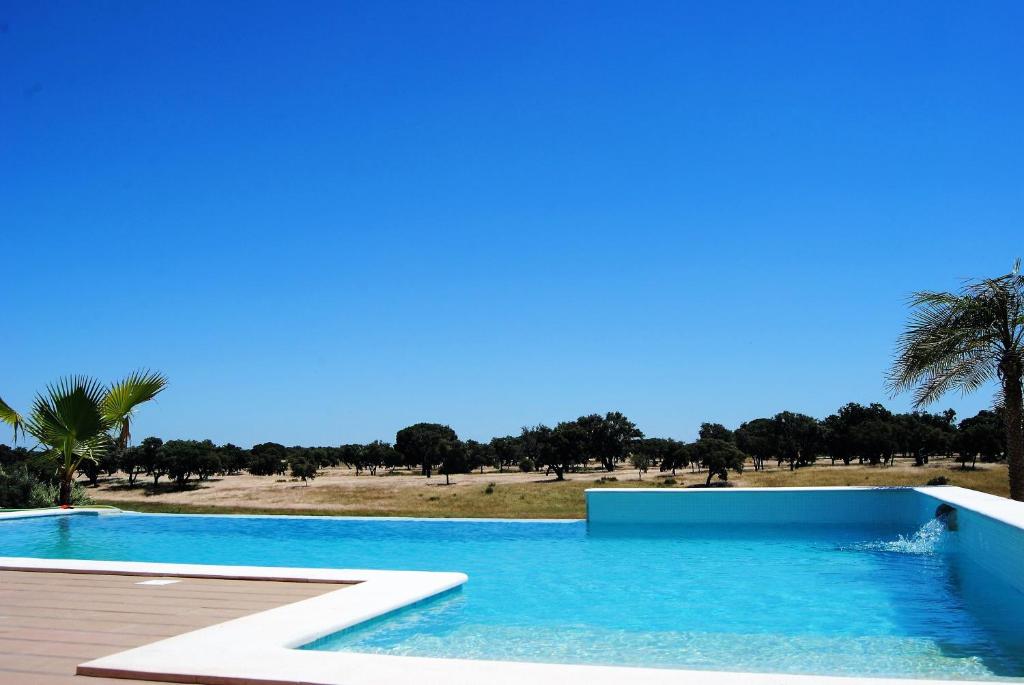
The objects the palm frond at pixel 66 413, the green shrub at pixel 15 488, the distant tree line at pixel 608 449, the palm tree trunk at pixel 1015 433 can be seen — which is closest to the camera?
the palm tree trunk at pixel 1015 433

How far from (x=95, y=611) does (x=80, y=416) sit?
11.6 meters

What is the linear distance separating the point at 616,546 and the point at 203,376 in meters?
20.4

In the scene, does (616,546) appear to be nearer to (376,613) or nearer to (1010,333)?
(376,613)

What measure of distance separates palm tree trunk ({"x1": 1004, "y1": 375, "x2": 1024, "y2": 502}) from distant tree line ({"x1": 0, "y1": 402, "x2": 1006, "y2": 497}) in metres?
22.9

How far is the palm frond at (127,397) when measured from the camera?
15219 mm

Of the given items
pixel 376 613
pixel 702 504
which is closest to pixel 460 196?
pixel 702 504

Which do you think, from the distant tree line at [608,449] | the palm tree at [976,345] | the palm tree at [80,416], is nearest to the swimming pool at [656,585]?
the palm tree at [80,416]

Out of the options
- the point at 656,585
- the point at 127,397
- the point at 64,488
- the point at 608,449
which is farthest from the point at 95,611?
the point at 608,449

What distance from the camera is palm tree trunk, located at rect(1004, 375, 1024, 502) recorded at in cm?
A: 1223

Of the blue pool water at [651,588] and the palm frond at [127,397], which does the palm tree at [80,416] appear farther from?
the blue pool water at [651,588]

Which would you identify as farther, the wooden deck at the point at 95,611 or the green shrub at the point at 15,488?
the green shrub at the point at 15,488

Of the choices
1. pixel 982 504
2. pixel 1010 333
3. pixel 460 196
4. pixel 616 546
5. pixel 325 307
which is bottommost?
pixel 616 546

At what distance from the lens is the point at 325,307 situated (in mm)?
26172

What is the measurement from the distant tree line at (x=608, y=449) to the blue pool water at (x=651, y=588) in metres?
24.7
